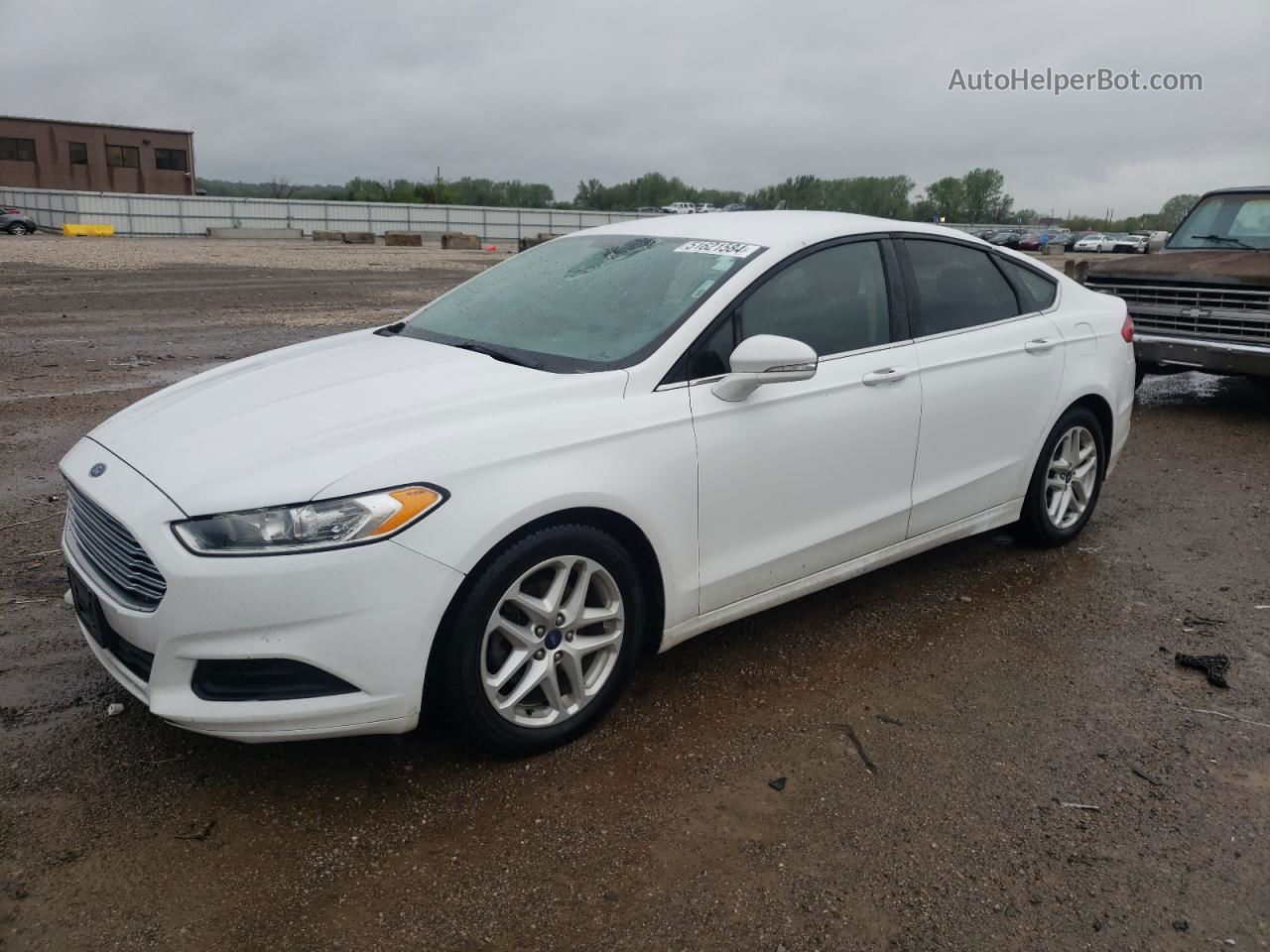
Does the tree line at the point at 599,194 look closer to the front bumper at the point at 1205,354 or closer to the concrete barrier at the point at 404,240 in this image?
the concrete barrier at the point at 404,240

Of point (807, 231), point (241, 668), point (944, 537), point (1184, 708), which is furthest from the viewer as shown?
point (944, 537)

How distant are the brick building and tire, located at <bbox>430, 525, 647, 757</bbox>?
83.4 m

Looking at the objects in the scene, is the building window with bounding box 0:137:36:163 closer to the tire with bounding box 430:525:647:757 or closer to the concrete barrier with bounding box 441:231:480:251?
the concrete barrier with bounding box 441:231:480:251

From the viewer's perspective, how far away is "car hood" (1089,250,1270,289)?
8148 mm

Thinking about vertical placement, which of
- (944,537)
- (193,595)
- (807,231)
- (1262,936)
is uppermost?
(807,231)

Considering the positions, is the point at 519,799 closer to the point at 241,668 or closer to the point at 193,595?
the point at 241,668

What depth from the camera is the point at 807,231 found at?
401 cm

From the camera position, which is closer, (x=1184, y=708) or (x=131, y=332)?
(x=1184, y=708)

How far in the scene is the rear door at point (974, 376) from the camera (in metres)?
4.25

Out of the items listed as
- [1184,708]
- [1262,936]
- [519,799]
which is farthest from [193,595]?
[1184,708]

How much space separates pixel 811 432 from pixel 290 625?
1.96 metres

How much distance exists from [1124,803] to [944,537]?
1578 millimetres

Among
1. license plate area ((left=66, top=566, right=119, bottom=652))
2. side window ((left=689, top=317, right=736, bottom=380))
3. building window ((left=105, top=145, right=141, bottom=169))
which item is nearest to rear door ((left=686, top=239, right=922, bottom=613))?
side window ((left=689, top=317, right=736, bottom=380))

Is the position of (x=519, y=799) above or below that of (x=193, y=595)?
below
